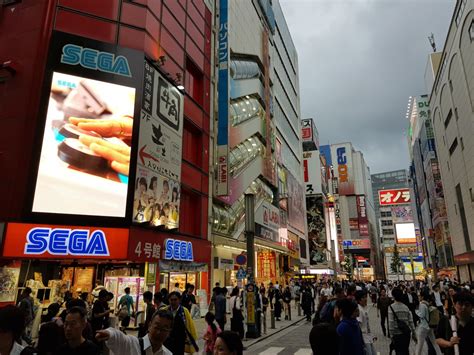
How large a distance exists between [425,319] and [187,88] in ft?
63.9

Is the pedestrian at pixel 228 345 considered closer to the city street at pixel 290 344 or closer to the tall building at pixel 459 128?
the city street at pixel 290 344

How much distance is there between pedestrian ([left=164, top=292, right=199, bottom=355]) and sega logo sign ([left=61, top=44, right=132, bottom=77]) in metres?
13.6

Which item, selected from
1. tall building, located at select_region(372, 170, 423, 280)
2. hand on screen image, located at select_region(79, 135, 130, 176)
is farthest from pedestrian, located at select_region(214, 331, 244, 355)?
tall building, located at select_region(372, 170, 423, 280)

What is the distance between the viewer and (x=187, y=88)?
2341 centimetres

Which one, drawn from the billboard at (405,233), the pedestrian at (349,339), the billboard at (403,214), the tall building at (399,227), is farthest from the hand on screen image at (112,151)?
the billboard at (403,214)

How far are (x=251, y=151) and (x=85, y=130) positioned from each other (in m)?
18.4

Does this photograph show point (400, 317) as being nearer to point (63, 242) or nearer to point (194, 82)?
point (63, 242)

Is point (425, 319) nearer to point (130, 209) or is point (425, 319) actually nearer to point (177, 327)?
point (177, 327)

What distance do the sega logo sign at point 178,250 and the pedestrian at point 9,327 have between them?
594 inches

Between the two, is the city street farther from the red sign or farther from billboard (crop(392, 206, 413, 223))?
the red sign

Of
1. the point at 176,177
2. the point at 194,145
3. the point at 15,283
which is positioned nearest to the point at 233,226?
the point at 194,145

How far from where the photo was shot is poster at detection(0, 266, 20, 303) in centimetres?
1315

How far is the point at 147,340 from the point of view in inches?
133

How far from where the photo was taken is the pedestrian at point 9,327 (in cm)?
307
